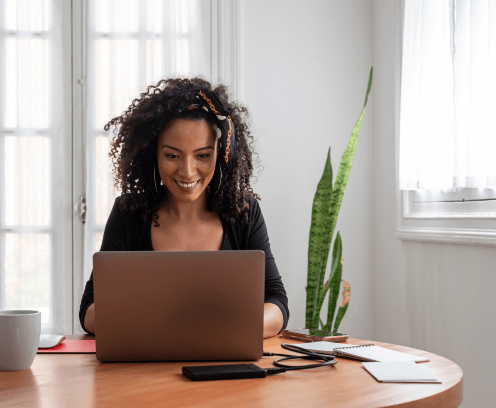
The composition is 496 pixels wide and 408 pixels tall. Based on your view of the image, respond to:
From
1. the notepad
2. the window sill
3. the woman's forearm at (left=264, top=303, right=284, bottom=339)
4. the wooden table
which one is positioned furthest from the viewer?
the window sill

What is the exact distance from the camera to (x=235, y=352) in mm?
959

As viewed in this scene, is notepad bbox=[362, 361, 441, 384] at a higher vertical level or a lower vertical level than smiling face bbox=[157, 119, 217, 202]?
lower

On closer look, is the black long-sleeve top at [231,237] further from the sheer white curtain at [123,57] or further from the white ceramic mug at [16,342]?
the sheer white curtain at [123,57]

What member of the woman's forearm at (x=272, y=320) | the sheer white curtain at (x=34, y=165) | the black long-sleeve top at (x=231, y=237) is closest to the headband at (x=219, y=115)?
the black long-sleeve top at (x=231, y=237)

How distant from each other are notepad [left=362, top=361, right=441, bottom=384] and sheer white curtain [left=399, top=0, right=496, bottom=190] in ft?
3.97

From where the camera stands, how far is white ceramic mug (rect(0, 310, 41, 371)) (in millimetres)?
932

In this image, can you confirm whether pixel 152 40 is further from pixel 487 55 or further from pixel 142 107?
pixel 487 55

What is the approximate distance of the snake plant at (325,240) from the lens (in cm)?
247

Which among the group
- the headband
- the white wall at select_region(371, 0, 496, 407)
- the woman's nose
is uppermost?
the headband

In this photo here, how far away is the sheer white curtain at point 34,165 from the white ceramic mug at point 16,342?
1986mm

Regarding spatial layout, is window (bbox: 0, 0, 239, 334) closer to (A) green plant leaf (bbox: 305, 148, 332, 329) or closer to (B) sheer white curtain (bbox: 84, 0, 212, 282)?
(B) sheer white curtain (bbox: 84, 0, 212, 282)

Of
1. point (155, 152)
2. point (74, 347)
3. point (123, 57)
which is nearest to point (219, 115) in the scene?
point (155, 152)

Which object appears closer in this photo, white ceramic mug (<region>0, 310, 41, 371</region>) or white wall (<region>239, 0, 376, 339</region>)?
white ceramic mug (<region>0, 310, 41, 371</region>)

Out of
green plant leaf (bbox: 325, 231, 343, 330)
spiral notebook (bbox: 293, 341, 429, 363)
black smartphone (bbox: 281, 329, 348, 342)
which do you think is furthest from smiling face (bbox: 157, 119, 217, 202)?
green plant leaf (bbox: 325, 231, 343, 330)
